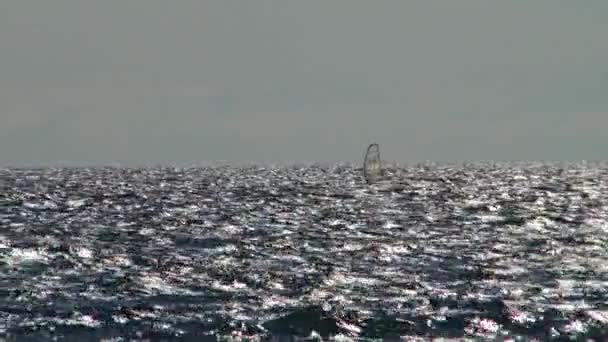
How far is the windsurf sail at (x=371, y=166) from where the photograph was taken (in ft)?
425

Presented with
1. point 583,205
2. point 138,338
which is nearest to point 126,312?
point 138,338

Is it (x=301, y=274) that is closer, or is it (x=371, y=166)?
(x=301, y=274)

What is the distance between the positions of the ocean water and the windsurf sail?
5795cm

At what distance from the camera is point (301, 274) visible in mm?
36625

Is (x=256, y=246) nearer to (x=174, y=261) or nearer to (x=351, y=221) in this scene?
(x=174, y=261)

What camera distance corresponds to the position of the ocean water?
2658 cm

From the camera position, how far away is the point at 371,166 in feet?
437

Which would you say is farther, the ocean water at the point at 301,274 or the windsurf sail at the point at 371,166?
the windsurf sail at the point at 371,166

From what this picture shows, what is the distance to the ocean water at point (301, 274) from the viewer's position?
2658cm

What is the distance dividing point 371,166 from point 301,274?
319 ft

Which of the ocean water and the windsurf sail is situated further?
the windsurf sail

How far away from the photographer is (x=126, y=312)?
28188mm

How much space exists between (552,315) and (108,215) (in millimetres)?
42258

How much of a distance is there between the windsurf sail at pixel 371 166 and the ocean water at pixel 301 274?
5795 centimetres
